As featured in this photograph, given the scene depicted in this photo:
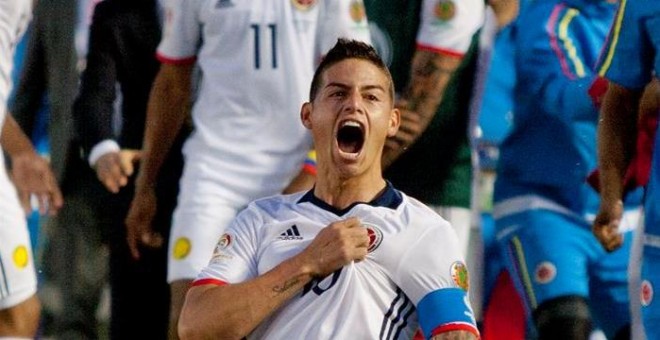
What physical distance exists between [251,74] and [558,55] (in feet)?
3.22

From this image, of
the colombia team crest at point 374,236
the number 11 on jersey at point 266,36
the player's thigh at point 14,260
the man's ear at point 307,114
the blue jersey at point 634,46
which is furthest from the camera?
the number 11 on jersey at point 266,36

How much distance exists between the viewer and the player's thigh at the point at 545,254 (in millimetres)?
5348

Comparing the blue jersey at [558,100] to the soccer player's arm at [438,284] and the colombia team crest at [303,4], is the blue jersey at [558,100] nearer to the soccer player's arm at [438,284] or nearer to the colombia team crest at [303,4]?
the colombia team crest at [303,4]

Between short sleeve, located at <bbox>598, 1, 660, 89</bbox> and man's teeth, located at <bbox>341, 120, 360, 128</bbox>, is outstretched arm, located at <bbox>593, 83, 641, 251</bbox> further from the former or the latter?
man's teeth, located at <bbox>341, 120, 360, 128</bbox>

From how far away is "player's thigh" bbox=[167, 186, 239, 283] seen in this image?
206 inches

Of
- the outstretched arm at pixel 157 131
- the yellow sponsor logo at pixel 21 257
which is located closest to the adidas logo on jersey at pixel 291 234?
the yellow sponsor logo at pixel 21 257

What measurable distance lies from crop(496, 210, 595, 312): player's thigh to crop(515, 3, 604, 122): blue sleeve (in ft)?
1.14

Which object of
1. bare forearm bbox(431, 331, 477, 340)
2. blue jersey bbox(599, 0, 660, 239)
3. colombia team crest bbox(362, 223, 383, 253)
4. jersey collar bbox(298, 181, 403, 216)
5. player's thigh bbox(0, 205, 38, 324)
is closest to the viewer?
bare forearm bbox(431, 331, 477, 340)

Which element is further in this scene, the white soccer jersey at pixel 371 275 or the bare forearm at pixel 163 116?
the bare forearm at pixel 163 116

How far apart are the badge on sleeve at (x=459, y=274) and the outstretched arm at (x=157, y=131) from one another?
2142 millimetres

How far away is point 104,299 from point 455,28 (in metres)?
1.44

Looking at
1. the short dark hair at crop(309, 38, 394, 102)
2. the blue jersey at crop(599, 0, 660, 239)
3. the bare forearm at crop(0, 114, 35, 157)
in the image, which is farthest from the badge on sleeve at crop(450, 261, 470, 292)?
the bare forearm at crop(0, 114, 35, 157)

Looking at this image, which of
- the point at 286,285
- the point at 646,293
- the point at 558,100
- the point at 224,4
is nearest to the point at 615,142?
the point at 646,293

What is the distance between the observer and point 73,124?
5.46 meters
